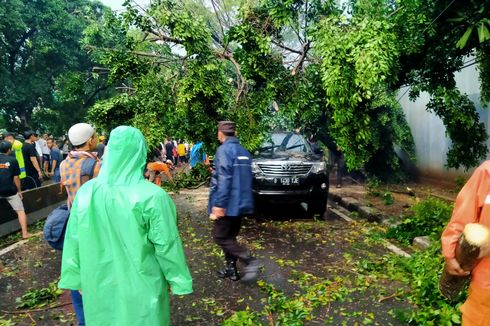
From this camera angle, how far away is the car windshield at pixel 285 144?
9.86 meters

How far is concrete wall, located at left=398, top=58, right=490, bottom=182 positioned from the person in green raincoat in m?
11.4

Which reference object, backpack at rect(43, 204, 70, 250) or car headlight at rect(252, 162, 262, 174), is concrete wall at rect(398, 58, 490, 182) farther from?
backpack at rect(43, 204, 70, 250)

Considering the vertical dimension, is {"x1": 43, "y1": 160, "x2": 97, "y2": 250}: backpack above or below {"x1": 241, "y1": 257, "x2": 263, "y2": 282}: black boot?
above

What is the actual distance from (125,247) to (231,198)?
2646mm

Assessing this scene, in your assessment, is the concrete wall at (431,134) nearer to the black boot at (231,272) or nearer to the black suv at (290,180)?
the black suv at (290,180)

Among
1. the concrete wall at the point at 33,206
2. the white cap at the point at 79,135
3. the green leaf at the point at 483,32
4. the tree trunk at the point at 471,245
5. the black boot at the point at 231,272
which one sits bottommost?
the black boot at the point at 231,272

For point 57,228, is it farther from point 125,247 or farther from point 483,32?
point 483,32

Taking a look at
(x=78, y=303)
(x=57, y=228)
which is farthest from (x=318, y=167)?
(x=78, y=303)

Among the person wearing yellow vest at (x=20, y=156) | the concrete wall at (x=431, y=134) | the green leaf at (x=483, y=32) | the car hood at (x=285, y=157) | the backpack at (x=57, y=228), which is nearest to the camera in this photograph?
the backpack at (x=57, y=228)

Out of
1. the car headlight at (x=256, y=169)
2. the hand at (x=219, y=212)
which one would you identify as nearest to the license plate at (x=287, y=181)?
the car headlight at (x=256, y=169)

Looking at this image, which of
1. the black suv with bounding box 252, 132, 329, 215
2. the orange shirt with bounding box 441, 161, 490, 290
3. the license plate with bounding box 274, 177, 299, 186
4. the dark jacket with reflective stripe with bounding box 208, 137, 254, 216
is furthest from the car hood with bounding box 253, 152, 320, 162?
the orange shirt with bounding box 441, 161, 490, 290

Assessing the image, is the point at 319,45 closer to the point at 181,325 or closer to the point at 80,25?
the point at 181,325

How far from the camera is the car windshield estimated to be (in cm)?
986

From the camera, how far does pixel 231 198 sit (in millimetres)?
5027
